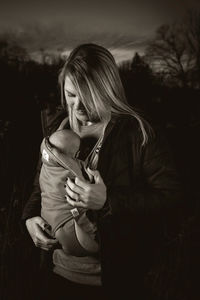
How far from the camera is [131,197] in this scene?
1.25 meters

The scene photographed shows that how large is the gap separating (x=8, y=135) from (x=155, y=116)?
2.46 ft

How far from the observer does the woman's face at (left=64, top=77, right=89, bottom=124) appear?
1.35 meters

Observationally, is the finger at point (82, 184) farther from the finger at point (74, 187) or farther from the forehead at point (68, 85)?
the forehead at point (68, 85)

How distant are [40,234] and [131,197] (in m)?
0.40

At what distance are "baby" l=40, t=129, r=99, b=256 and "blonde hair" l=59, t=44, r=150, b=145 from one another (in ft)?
0.51

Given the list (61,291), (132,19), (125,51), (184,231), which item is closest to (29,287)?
(61,291)

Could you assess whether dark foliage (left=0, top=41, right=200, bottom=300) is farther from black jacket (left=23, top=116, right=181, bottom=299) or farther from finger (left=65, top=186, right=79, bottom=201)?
finger (left=65, top=186, right=79, bottom=201)

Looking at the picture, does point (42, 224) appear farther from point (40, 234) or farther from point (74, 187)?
point (74, 187)

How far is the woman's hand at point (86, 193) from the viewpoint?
118 cm

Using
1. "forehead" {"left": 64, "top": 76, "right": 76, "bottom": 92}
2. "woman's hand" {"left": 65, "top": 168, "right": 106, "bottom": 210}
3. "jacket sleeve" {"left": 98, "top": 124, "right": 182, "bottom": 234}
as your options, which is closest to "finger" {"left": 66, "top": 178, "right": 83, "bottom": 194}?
"woman's hand" {"left": 65, "top": 168, "right": 106, "bottom": 210}

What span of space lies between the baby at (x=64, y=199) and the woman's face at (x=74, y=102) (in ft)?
0.40

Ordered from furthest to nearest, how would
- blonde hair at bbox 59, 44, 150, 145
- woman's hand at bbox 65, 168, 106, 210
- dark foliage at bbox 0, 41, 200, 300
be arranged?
dark foliage at bbox 0, 41, 200, 300, blonde hair at bbox 59, 44, 150, 145, woman's hand at bbox 65, 168, 106, 210

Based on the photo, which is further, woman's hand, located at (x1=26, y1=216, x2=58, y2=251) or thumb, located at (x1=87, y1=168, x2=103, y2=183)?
woman's hand, located at (x1=26, y1=216, x2=58, y2=251)

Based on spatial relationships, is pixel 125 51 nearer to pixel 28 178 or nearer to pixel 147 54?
Result: pixel 147 54
